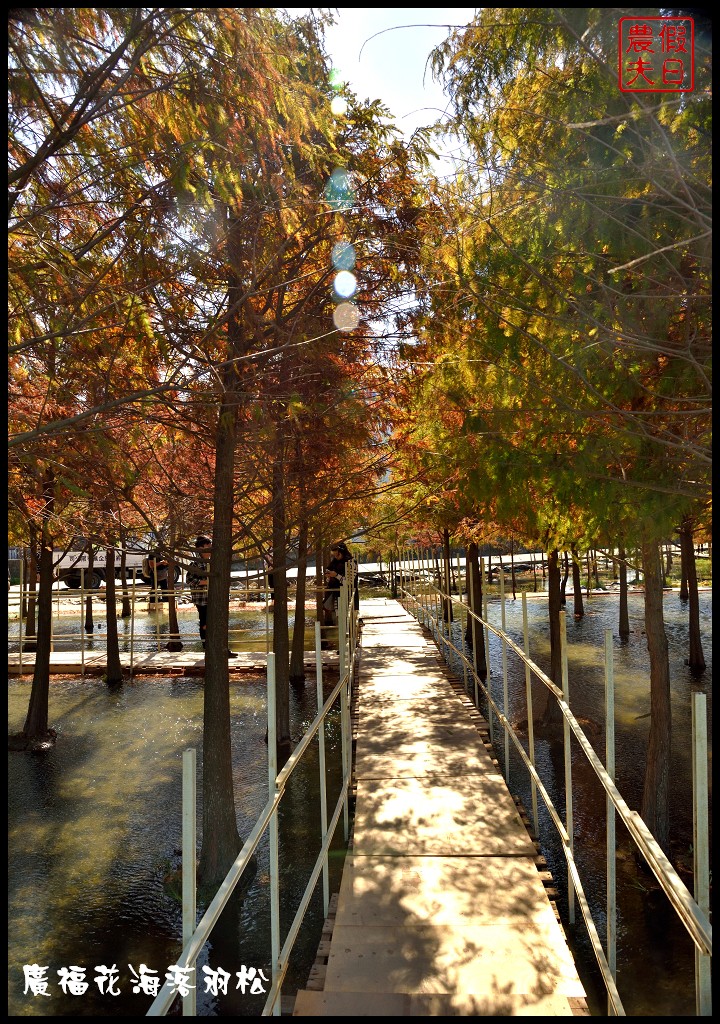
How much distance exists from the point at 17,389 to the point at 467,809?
21.9 feet

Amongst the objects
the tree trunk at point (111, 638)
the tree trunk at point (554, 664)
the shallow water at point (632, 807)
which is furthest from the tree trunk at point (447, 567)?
the tree trunk at point (111, 638)

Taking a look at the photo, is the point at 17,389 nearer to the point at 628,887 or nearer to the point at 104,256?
the point at 104,256

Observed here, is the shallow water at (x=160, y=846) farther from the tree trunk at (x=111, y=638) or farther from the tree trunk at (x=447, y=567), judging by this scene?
the tree trunk at (x=447, y=567)

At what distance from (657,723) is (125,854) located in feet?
19.3

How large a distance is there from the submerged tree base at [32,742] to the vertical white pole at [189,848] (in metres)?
11.0

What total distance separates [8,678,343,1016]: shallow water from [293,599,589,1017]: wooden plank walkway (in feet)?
3.93

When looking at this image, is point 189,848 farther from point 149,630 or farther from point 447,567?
point 149,630

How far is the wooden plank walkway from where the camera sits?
4.08m

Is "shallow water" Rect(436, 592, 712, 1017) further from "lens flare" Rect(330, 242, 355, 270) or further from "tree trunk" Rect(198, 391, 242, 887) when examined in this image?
"lens flare" Rect(330, 242, 355, 270)

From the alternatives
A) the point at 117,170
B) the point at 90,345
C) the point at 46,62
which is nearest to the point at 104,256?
the point at 90,345

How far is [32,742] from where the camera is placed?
12.5m

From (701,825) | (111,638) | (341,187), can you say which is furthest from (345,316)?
(111,638)

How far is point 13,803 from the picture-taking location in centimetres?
996

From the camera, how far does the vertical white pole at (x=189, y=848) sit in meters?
2.27
